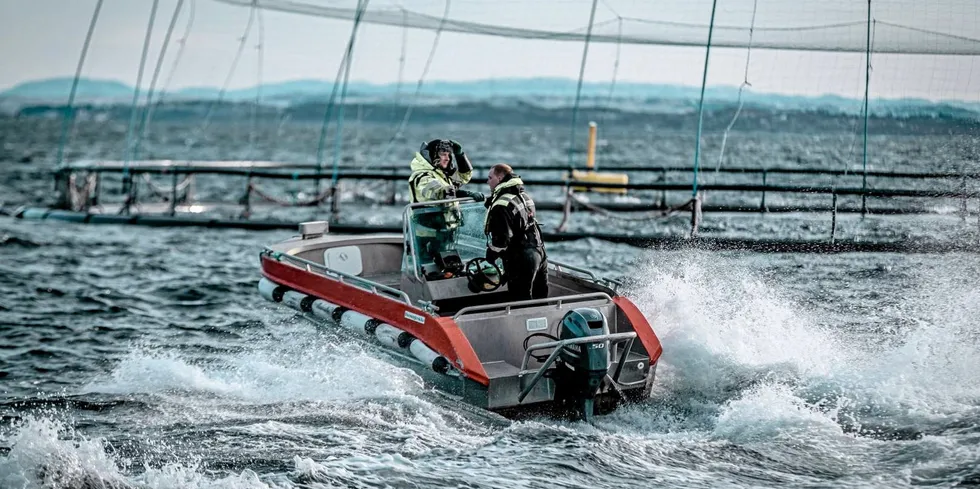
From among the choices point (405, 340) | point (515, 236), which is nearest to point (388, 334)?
point (405, 340)

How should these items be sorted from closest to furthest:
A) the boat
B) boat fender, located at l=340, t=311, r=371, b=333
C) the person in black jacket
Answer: the boat, the person in black jacket, boat fender, located at l=340, t=311, r=371, b=333

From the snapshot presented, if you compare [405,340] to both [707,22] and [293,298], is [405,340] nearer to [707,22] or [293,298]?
[293,298]

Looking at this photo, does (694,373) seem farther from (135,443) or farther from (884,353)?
(135,443)

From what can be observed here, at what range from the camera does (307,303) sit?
11.0m

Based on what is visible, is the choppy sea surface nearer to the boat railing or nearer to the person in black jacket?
the boat railing

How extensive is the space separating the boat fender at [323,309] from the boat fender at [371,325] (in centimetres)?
76

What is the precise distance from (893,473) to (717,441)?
1.25 metres

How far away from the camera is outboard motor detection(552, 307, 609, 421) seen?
8094 mm

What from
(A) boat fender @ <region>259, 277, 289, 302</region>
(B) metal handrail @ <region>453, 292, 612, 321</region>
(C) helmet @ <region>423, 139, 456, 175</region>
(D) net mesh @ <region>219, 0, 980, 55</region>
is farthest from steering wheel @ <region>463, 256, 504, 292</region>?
(D) net mesh @ <region>219, 0, 980, 55</region>

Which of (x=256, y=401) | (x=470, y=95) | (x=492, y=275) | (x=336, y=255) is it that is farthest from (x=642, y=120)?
(x=256, y=401)

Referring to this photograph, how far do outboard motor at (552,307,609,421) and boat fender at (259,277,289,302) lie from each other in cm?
437

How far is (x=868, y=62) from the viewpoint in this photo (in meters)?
13.7

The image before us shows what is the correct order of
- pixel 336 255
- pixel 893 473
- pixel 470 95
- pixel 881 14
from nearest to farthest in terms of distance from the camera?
1. pixel 893 473
2. pixel 336 255
3. pixel 881 14
4. pixel 470 95

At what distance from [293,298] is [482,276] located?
2513 mm
